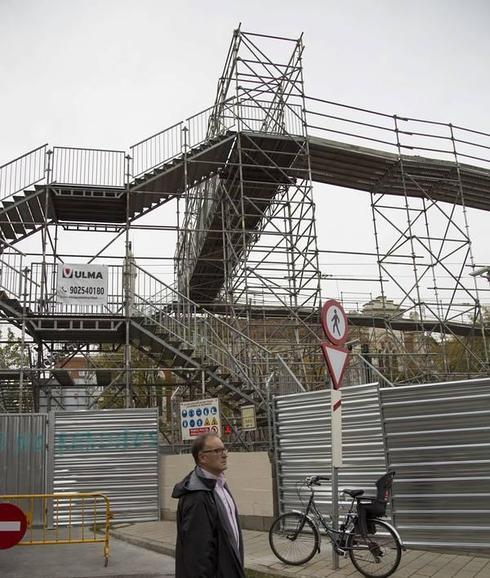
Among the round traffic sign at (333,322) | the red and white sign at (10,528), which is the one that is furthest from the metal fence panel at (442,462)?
the red and white sign at (10,528)

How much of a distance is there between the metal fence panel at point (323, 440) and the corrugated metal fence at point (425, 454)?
16 millimetres

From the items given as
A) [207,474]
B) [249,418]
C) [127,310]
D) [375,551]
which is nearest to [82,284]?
[127,310]

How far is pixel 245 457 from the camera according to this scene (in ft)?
36.3

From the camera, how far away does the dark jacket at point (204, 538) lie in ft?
10.9

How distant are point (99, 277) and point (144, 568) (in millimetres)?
8367

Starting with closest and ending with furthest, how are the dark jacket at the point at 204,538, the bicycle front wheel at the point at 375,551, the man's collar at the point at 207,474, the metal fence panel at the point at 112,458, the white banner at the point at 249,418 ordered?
the dark jacket at the point at 204,538, the man's collar at the point at 207,474, the bicycle front wheel at the point at 375,551, the white banner at the point at 249,418, the metal fence panel at the point at 112,458

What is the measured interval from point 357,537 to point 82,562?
4172 millimetres

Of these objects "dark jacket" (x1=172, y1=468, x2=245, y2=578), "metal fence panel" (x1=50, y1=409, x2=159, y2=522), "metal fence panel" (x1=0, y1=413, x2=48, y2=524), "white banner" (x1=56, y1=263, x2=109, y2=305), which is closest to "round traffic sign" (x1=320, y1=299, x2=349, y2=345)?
"dark jacket" (x1=172, y1=468, x2=245, y2=578)

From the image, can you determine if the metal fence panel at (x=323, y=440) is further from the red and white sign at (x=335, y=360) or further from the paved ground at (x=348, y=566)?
the red and white sign at (x=335, y=360)

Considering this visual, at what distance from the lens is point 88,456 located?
12617 mm

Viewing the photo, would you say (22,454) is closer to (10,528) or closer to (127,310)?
(127,310)

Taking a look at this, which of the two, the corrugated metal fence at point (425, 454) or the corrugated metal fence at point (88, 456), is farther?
the corrugated metal fence at point (88, 456)

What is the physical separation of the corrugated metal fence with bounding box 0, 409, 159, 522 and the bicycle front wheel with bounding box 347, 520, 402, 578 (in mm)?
6377

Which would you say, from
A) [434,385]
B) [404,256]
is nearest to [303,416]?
[434,385]
